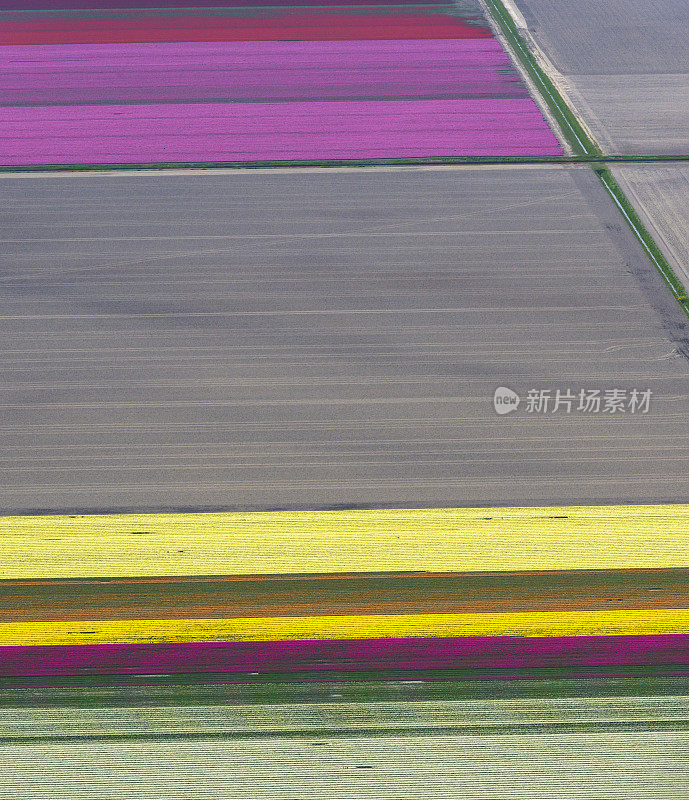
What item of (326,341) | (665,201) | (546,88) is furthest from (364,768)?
(546,88)

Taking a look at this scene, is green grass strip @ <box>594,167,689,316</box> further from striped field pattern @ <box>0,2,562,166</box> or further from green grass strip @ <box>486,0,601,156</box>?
striped field pattern @ <box>0,2,562,166</box>

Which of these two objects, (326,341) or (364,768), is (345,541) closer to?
(364,768)

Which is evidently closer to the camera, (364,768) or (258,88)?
(364,768)

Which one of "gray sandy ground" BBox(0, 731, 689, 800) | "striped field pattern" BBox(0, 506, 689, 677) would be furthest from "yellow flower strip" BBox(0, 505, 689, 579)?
"gray sandy ground" BBox(0, 731, 689, 800)

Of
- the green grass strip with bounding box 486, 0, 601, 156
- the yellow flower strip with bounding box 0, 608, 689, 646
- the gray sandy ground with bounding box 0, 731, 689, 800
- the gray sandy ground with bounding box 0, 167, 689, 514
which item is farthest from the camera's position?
the green grass strip with bounding box 486, 0, 601, 156

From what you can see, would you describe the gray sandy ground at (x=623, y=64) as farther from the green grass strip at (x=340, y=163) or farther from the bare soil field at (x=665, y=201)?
the green grass strip at (x=340, y=163)

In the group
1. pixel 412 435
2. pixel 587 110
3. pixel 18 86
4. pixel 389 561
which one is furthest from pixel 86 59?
pixel 389 561

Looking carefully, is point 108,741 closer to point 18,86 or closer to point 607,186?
point 607,186
